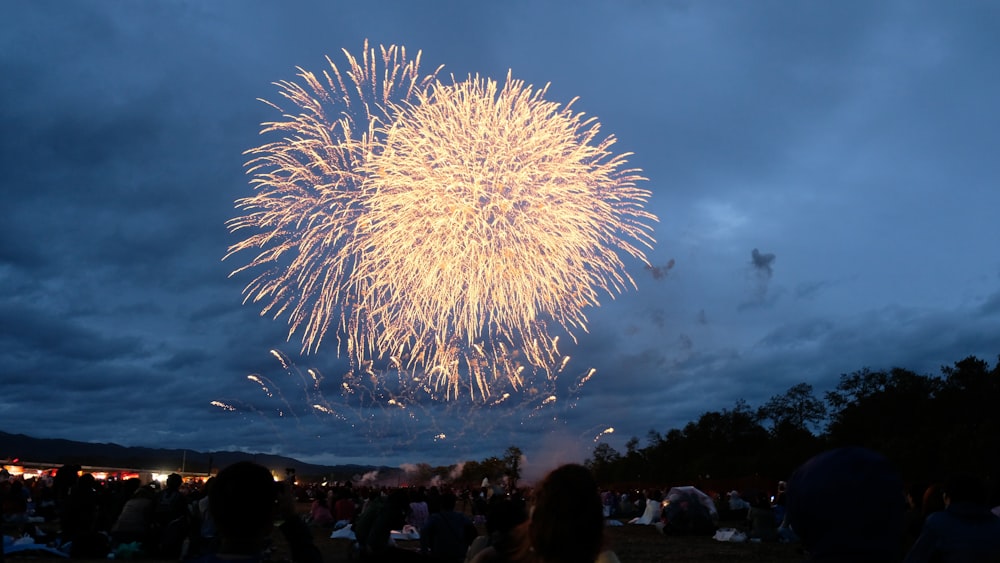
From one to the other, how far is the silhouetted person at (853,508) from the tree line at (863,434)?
1828 centimetres

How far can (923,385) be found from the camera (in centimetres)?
5688

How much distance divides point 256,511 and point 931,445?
47.0 meters

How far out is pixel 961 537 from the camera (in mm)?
4422

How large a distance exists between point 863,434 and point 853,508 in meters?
61.3

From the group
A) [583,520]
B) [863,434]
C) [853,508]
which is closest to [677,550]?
[583,520]

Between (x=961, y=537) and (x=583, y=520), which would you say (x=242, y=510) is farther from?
(x=961, y=537)

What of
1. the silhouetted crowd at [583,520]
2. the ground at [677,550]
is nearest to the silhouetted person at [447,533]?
the silhouetted crowd at [583,520]

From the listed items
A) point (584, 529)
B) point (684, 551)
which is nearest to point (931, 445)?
point (684, 551)

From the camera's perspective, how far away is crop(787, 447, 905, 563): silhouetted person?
2273 millimetres

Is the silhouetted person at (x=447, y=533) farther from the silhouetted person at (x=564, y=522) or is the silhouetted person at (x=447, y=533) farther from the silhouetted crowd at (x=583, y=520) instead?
the silhouetted person at (x=564, y=522)

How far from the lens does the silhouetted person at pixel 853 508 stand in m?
2.27

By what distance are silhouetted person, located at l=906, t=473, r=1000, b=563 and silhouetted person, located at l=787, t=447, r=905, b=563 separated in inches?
98.8

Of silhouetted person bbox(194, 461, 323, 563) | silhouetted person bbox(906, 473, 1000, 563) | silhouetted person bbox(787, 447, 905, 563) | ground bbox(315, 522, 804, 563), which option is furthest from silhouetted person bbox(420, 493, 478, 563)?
silhouetted person bbox(787, 447, 905, 563)

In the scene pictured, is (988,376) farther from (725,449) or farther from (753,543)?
(753,543)
